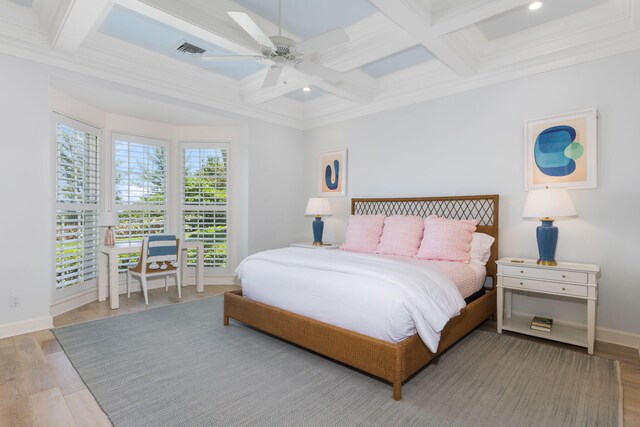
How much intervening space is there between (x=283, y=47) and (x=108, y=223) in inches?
127

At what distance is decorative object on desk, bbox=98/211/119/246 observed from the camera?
14.2ft

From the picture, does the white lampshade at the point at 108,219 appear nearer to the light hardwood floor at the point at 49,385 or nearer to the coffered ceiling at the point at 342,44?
the light hardwood floor at the point at 49,385

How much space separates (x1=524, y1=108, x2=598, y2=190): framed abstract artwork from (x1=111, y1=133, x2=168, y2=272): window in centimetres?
493

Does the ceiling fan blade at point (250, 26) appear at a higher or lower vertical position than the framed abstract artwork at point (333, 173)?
higher

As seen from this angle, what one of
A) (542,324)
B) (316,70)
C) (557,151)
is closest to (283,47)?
(316,70)

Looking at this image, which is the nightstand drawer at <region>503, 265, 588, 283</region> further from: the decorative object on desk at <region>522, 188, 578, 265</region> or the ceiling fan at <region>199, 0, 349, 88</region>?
the ceiling fan at <region>199, 0, 349, 88</region>

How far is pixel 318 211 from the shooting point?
5.17 meters

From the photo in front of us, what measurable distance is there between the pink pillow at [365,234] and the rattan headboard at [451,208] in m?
0.42

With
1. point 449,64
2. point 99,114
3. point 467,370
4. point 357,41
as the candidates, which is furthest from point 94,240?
point 449,64

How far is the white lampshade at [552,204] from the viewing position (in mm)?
3025

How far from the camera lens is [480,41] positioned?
11.9 feet

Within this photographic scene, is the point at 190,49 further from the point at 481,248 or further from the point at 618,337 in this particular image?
the point at 618,337

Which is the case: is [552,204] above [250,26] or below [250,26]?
below

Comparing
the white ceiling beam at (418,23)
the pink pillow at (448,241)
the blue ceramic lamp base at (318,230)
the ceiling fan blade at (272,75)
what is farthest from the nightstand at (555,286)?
the ceiling fan blade at (272,75)
